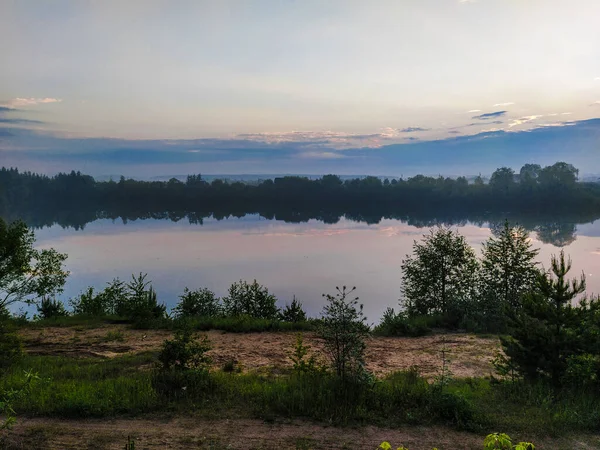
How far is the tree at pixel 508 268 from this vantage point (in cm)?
1764

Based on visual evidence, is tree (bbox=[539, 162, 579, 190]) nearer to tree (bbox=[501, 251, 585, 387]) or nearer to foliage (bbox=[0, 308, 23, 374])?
tree (bbox=[501, 251, 585, 387])

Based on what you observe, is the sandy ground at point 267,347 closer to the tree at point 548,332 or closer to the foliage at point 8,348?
the foliage at point 8,348

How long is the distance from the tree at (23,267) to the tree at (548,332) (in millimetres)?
15700

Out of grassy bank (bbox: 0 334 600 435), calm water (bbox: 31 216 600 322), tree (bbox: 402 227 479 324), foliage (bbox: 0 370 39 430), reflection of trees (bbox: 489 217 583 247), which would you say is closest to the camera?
foliage (bbox: 0 370 39 430)

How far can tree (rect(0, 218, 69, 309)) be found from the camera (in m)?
14.8

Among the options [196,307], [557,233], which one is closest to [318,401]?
[196,307]

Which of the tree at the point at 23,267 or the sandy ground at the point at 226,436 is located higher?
the tree at the point at 23,267

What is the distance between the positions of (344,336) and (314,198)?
4323 inches

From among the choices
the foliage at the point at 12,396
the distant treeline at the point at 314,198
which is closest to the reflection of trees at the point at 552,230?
the distant treeline at the point at 314,198

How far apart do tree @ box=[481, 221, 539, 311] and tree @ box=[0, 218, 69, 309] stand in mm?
17854

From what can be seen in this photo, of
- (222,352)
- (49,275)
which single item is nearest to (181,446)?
(222,352)

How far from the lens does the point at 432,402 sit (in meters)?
6.62

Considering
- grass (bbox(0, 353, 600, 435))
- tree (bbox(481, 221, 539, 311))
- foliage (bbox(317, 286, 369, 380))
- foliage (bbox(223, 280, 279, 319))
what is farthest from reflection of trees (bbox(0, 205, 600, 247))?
foliage (bbox(317, 286, 369, 380))

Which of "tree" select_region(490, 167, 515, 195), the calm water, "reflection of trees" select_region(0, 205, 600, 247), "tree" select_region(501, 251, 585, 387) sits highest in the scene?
"tree" select_region(490, 167, 515, 195)
